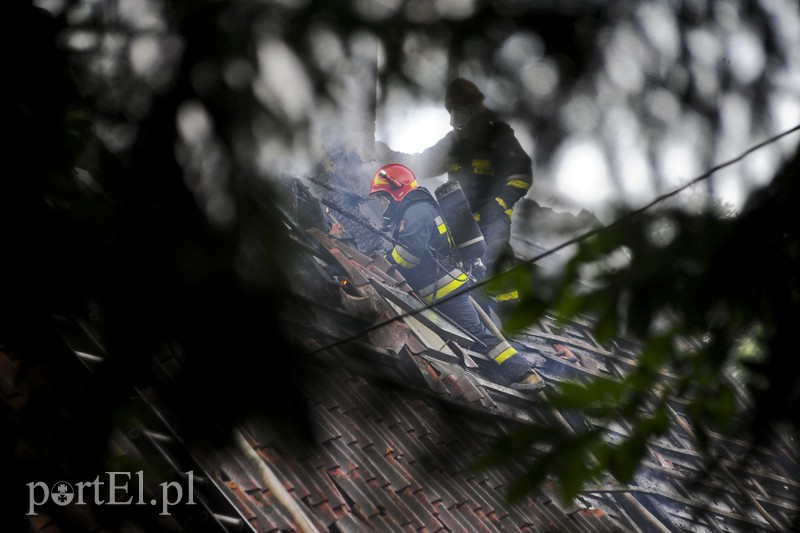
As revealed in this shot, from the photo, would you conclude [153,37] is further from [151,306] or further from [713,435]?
[713,435]

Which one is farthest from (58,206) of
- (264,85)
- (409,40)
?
(409,40)

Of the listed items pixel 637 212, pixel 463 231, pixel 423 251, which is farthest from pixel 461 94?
pixel 423 251

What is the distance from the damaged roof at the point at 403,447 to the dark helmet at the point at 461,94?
0.36 metres

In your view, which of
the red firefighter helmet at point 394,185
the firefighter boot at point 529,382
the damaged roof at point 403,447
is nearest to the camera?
the damaged roof at point 403,447

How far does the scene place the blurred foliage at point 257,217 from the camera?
1558 mm

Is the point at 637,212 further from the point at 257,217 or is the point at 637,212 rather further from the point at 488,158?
the point at 257,217

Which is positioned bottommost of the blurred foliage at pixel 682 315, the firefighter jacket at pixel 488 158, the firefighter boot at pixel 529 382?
the blurred foliage at pixel 682 315

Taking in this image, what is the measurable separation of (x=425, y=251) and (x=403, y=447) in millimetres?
4510

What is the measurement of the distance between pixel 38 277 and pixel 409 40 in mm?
774

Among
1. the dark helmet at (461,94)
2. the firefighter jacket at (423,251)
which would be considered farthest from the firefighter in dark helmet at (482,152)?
the firefighter jacket at (423,251)

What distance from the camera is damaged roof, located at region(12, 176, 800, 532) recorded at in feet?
5.75

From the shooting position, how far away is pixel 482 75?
1665 mm

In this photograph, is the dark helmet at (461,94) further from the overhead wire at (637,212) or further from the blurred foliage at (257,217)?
the overhead wire at (637,212)

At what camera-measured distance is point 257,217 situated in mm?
1537
